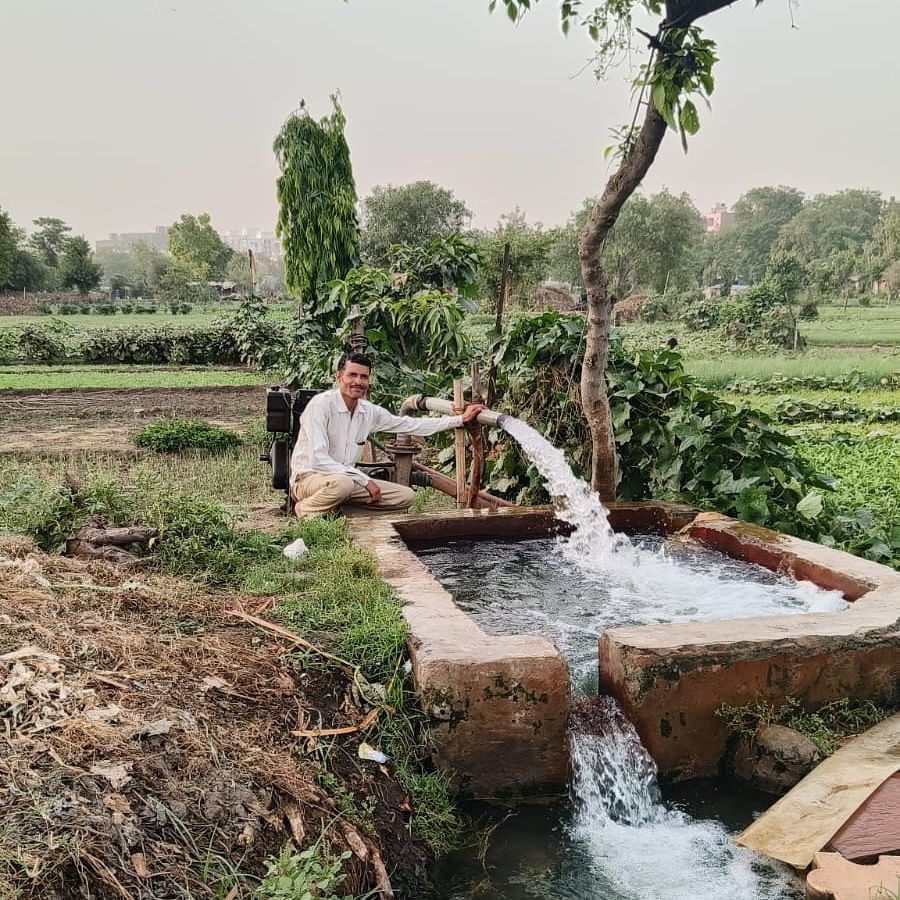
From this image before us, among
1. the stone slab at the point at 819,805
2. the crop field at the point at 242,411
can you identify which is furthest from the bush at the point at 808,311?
the stone slab at the point at 819,805

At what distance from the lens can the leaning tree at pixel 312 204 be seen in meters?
9.77

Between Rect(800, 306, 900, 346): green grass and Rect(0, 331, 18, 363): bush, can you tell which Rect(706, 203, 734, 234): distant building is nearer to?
Rect(800, 306, 900, 346): green grass

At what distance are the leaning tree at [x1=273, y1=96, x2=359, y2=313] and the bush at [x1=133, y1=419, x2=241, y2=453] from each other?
209 cm

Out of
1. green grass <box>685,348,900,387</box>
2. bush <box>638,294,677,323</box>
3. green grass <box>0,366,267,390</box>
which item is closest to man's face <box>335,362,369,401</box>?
green grass <box>685,348,900,387</box>

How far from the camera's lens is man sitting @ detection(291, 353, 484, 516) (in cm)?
544

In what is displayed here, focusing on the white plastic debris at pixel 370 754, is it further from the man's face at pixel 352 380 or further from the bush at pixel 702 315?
the bush at pixel 702 315

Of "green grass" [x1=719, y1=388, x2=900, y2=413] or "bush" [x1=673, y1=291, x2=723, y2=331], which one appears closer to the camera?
"green grass" [x1=719, y1=388, x2=900, y2=413]

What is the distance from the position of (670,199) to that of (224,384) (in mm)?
33538

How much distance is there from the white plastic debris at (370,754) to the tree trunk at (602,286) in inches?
122

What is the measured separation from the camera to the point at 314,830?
2459mm

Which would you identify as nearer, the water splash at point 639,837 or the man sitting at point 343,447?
Result: the water splash at point 639,837

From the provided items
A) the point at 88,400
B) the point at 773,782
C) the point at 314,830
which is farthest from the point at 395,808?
the point at 88,400

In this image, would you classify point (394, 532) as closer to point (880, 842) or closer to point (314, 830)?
point (314, 830)

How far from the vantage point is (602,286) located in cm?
520
